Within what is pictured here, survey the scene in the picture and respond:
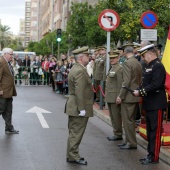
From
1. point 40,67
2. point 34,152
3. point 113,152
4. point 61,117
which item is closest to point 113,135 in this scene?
point 113,152

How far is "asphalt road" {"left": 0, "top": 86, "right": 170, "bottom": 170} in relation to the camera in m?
8.62

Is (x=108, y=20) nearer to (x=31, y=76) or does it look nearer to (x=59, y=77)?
(x=59, y=77)

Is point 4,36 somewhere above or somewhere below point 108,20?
above

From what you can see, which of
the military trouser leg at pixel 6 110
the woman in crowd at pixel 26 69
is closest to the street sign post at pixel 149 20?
the military trouser leg at pixel 6 110

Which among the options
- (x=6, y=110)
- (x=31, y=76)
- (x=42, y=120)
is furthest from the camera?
(x=31, y=76)

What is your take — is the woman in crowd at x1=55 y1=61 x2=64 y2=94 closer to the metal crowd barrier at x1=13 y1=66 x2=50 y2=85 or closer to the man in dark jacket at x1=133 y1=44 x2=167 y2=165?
the metal crowd barrier at x1=13 y1=66 x2=50 y2=85

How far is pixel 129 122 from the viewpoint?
1015 cm

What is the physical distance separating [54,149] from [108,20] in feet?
22.5

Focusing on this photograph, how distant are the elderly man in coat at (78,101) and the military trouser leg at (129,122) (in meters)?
1.53

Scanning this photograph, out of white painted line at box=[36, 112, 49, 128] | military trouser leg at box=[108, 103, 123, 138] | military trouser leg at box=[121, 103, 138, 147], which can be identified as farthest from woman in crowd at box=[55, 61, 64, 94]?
military trouser leg at box=[121, 103, 138, 147]

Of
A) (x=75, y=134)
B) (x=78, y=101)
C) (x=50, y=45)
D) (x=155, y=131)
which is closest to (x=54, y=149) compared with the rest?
(x=75, y=134)

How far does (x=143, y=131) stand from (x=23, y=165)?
11.1ft

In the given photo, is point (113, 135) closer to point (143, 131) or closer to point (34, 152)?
point (143, 131)

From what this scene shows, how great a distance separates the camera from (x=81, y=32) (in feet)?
116
